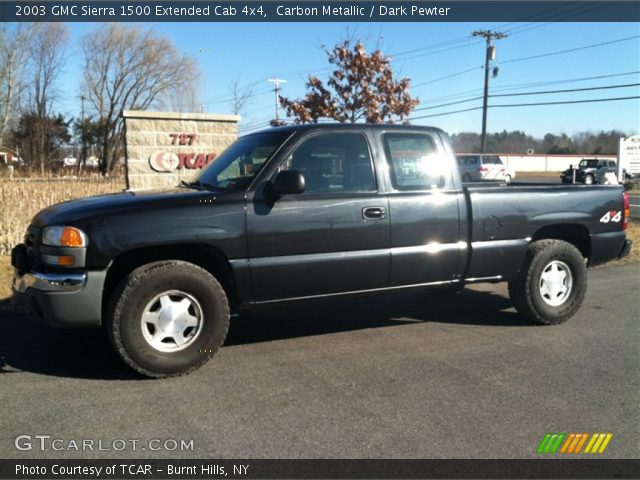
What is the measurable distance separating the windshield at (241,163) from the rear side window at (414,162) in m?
1.00

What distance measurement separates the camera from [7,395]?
382 cm

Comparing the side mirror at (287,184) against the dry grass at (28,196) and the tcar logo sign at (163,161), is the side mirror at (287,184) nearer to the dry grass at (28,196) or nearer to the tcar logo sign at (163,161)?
the dry grass at (28,196)

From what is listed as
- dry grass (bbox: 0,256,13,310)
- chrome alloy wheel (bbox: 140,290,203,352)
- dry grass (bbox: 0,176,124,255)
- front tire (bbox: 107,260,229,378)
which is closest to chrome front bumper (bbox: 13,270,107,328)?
front tire (bbox: 107,260,229,378)

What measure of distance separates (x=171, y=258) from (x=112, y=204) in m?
0.60

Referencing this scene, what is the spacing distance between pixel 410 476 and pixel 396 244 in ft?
7.47

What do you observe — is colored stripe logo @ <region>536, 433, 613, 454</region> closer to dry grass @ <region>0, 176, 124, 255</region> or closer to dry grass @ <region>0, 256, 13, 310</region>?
dry grass @ <region>0, 256, 13, 310</region>

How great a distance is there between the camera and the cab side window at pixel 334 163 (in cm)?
463

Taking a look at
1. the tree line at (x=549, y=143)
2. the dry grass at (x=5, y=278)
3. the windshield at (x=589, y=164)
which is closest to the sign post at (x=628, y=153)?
the dry grass at (x=5, y=278)

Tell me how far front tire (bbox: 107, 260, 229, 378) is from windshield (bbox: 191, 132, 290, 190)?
0.85m

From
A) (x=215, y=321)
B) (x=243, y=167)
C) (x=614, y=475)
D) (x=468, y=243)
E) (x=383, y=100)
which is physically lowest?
(x=614, y=475)

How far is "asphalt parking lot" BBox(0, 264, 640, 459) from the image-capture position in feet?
10.6

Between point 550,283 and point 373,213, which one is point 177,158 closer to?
point 373,213

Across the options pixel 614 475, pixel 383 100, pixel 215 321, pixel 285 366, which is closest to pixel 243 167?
pixel 215 321

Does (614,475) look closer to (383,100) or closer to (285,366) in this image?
(285,366)
